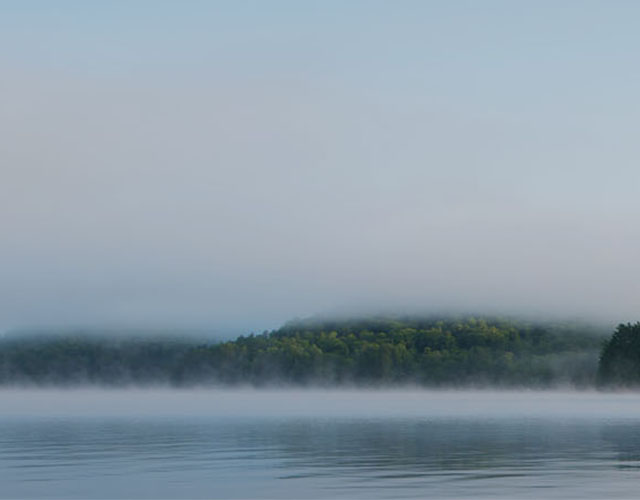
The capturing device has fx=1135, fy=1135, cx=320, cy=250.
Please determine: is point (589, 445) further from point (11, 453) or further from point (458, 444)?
point (11, 453)

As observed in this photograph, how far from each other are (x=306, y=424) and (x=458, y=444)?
29989mm

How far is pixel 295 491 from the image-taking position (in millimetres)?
36500

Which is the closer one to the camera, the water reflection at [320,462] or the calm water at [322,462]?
the calm water at [322,462]

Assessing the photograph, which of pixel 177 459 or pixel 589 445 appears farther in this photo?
pixel 589 445

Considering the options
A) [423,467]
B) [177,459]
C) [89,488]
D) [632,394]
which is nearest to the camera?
[89,488]

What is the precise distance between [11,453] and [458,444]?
2257cm

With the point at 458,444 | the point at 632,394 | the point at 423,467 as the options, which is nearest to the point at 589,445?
the point at 458,444

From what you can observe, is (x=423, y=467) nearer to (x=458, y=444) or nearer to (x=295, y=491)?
(x=295, y=491)

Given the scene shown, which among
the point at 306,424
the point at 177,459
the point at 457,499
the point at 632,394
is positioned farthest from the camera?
the point at 632,394

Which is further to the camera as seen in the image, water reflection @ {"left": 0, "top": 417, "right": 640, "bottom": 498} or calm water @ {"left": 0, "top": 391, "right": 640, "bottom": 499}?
water reflection @ {"left": 0, "top": 417, "right": 640, "bottom": 498}

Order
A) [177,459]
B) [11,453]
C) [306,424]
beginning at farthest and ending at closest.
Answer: [306,424], [11,453], [177,459]

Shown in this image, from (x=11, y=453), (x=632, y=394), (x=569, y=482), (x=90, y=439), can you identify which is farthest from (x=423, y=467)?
(x=632, y=394)

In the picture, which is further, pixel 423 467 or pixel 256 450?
pixel 256 450

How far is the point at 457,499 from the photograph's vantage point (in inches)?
1352
